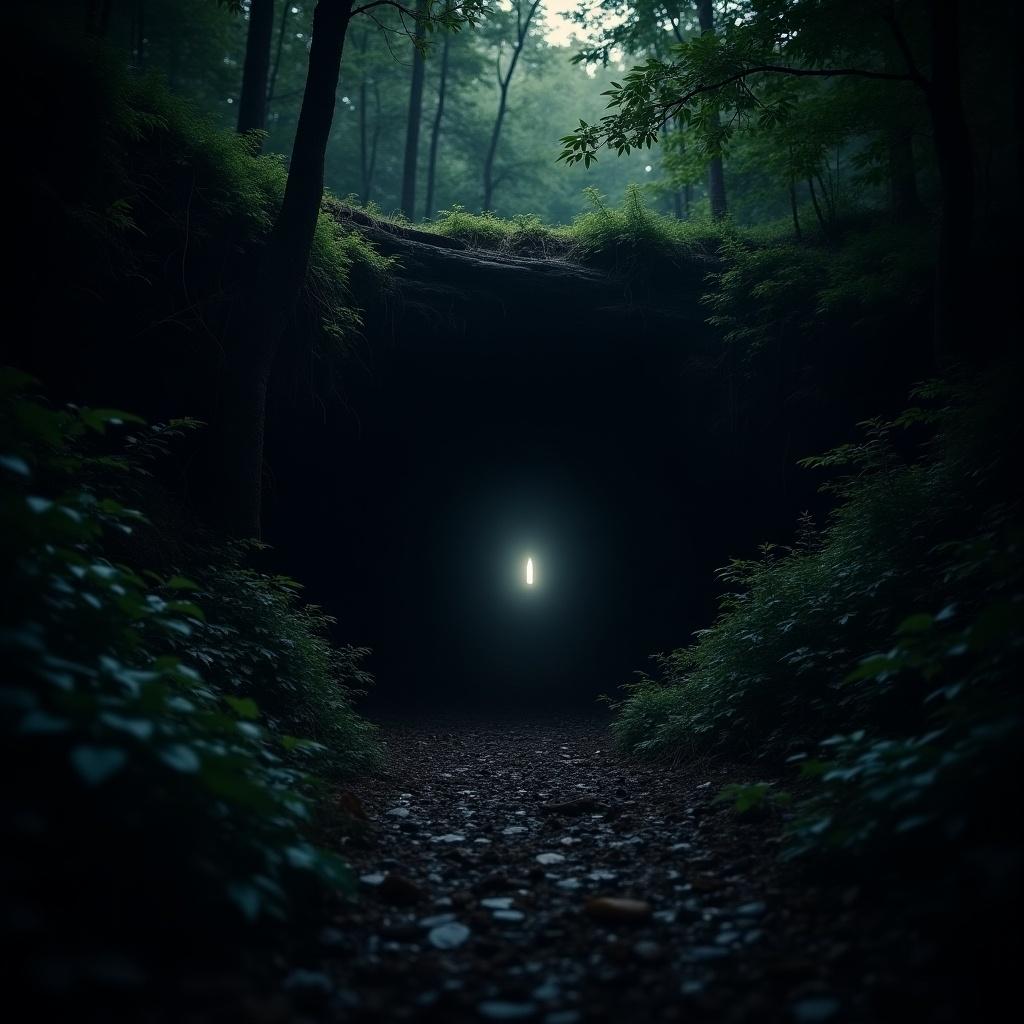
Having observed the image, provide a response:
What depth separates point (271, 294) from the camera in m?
6.32

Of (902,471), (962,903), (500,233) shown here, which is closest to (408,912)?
(962,903)

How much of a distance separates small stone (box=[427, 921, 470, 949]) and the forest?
89mm

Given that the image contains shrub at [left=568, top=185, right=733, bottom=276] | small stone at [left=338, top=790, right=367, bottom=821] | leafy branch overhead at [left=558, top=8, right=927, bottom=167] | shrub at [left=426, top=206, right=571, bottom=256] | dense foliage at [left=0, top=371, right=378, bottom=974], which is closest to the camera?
dense foliage at [left=0, top=371, right=378, bottom=974]

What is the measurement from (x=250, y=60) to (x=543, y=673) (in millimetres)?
12270

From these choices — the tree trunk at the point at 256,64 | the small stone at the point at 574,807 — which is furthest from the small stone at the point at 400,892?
the tree trunk at the point at 256,64

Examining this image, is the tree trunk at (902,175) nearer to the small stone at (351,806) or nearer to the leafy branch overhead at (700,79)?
the leafy branch overhead at (700,79)

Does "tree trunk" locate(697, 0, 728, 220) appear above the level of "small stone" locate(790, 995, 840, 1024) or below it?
above

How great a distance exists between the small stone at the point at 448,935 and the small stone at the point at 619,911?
0.54 metres

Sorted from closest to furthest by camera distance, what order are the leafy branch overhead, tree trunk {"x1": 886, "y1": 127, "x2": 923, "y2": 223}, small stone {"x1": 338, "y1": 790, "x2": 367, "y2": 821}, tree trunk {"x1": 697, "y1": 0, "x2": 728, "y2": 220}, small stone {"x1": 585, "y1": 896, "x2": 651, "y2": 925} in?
1. small stone {"x1": 585, "y1": 896, "x2": 651, "y2": 925}
2. small stone {"x1": 338, "y1": 790, "x2": 367, "y2": 821}
3. the leafy branch overhead
4. tree trunk {"x1": 886, "y1": 127, "x2": 923, "y2": 223}
5. tree trunk {"x1": 697, "y1": 0, "x2": 728, "y2": 220}

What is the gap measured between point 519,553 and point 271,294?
10989 mm

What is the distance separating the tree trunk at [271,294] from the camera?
6191 mm

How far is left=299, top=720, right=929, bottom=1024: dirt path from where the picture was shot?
1.90 m

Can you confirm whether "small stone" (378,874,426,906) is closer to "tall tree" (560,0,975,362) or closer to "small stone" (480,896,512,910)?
"small stone" (480,896,512,910)

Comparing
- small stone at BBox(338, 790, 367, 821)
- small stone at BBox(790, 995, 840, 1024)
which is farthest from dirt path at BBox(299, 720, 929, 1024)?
small stone at BBox(338, 790, 367, 821)
